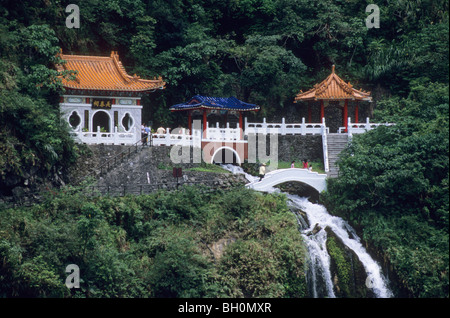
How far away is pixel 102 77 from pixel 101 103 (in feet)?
4.42

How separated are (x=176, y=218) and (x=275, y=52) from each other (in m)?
15.0

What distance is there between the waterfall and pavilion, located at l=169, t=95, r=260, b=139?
185 inches

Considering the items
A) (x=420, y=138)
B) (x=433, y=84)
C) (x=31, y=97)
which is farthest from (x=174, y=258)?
(x=433, y=84)

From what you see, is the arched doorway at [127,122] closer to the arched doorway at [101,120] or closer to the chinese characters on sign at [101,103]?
the arched doorway at [101,120]

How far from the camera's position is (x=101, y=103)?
37562mm

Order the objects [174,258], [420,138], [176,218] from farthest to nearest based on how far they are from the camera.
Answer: [420,138] → [176,218] → [174,258]

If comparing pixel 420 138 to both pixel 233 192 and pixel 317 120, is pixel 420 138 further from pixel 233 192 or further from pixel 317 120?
pixel 317 120

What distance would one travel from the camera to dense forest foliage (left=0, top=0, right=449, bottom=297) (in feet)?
97.9

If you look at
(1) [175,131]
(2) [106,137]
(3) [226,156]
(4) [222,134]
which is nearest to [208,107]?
(4) [222,134]

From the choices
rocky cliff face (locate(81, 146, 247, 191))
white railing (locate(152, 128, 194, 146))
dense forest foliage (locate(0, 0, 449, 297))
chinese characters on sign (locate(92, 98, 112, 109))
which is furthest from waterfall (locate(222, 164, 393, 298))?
chinese characters on sign (locate(92, 98, 112, 109))

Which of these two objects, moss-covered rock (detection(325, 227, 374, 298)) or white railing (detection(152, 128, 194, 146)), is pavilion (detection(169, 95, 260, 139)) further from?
moss-covered rock (detection(325, 227, 374, 298))

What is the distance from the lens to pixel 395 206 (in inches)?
1346

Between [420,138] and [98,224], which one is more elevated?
[420,138]

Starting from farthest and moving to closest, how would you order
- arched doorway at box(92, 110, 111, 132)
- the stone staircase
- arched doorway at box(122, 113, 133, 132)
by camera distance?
arched doorway at box(92, 110, 111, 132), the stone staircase, arched doorway at box(122, 113, 133, 132)
